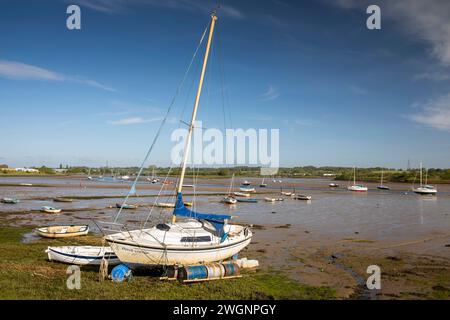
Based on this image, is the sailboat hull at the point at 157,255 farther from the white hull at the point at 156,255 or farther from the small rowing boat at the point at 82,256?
the small rowing boat at the point at 82,256

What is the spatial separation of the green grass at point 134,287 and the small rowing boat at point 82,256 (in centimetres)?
39

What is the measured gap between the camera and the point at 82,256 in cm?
2164

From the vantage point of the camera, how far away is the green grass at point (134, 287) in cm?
1627

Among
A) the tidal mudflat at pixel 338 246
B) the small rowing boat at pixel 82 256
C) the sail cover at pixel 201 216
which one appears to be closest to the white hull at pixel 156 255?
the sail cover at pixel 201 216

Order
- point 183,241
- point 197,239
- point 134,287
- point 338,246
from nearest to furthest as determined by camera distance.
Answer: point 134,287, point 183,241, point 197,239, point 338,246

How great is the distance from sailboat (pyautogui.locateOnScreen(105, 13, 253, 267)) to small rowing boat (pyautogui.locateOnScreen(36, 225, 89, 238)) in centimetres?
1306

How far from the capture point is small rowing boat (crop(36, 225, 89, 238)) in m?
30.9

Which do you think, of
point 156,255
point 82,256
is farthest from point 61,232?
point 156,255

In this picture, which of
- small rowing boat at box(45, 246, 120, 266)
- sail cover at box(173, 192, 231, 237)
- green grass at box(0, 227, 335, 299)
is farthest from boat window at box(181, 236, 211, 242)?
small rowing boat at box(45, 246, 120, 266)

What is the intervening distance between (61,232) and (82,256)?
435 inches

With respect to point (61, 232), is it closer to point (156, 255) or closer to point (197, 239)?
point (156, 255)

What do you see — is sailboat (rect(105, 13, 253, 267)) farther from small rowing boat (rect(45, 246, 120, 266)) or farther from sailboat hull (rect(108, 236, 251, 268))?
small rowing boat (rect(45, 246, 120, 266))

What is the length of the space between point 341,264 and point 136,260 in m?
13.7
